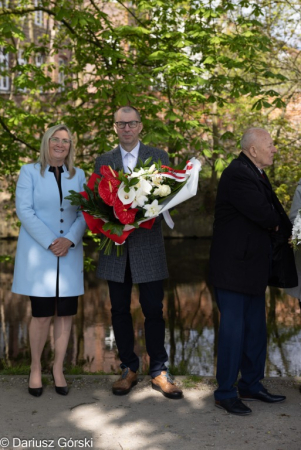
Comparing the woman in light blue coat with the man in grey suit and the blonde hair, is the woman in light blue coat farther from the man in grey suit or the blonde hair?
the man in grey suit

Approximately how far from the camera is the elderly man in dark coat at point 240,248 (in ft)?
15.4

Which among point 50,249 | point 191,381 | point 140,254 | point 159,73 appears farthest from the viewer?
point 159,73

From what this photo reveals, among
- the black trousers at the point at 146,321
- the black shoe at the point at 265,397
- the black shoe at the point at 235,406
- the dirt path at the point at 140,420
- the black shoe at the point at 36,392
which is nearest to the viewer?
the dirt path at the point at 140,420

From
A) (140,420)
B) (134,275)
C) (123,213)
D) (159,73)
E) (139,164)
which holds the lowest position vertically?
(140,420)

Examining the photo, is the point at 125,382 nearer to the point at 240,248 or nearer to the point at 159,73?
the point at 240,248

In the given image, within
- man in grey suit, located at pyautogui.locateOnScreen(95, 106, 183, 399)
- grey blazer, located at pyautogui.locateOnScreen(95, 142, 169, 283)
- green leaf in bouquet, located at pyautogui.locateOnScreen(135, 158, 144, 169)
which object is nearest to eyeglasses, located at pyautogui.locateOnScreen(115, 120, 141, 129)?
man in grey suit, located at pyautogui.locateOnScreen(95, 106, 183, 399)

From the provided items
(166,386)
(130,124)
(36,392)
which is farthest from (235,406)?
(130,124)

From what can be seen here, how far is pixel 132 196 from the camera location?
4547 mm

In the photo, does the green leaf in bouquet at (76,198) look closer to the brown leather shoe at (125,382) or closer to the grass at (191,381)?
the brown leather shoe at (125,382)

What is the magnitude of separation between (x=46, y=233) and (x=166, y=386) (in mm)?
1559

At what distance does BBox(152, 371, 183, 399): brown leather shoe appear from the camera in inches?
197

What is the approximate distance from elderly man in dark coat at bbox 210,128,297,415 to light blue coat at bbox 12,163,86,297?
1.15m

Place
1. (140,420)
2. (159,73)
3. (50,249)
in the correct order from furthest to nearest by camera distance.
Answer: (159,73) → (50,249) → (140,420)

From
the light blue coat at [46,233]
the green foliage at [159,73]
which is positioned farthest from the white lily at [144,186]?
the green foliage at [159,73]
